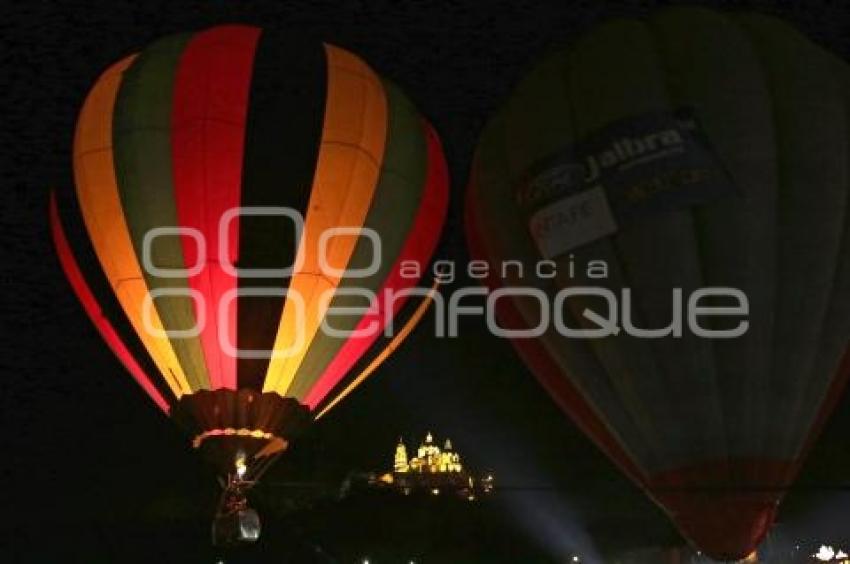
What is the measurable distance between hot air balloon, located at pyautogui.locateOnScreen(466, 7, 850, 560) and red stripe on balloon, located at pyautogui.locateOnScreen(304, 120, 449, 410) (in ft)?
3.72

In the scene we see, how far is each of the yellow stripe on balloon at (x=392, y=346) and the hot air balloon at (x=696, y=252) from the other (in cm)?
153

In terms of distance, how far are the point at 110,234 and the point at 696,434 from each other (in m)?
3.85

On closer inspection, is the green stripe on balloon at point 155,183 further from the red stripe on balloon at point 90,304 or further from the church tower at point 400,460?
the church tower at point 400,460

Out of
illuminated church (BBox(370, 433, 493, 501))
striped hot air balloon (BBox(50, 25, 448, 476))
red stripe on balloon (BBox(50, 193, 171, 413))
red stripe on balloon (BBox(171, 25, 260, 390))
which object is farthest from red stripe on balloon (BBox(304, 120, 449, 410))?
illuminated church (BBox(370, 433, 493, 501))

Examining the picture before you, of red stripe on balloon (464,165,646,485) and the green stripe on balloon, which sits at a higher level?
the green stripe on balloon

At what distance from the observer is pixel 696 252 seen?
25.4ft

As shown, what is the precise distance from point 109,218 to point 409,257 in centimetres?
188

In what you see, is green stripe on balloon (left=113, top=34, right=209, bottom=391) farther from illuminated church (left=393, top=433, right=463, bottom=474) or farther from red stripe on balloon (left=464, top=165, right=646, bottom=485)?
illuminated church (left=393, top=433, right=463, bottom=474)

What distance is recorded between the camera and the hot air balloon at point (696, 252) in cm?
755

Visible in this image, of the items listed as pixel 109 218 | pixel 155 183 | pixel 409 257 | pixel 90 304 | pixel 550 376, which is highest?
pixel 155 183

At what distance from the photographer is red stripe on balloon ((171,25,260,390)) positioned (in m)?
8.84

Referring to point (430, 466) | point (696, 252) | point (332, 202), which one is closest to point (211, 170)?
point (332, 202)

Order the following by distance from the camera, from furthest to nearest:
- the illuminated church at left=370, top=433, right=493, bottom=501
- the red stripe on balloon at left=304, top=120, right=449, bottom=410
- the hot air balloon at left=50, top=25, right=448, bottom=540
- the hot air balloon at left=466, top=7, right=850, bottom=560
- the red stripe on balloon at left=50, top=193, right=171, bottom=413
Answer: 1. the illuminated church at left=370, top=433, right=493, bottom=501
2. the red stripe on balloon at left=50, top=193, right=171, bottom=413
3. the red stripe on balloon at left=304, top=120, right=449, bottom=410
4. the hot air balloon at left=50, top=25, right=448, bottom=540
5. the hot air balloon at left=466, top=7, right=850, bottom=560

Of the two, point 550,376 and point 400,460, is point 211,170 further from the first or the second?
point 400,460
